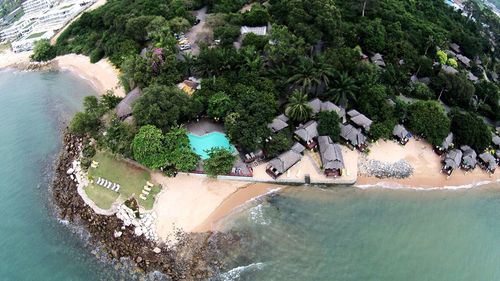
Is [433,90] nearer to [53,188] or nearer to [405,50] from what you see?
[405,50]

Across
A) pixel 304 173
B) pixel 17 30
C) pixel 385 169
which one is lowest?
pixel 17 30

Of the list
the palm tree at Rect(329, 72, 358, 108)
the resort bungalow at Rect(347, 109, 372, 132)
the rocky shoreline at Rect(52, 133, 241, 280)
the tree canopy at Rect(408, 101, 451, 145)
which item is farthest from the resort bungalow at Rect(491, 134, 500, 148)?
the rocky shoreline at Rect(52, 133, 241, 280)

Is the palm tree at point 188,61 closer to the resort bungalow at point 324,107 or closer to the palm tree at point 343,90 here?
the resort bungalow at point 324,107

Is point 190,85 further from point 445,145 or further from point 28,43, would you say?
point 28,43

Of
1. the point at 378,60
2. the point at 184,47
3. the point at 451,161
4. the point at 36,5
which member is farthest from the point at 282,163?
the point at 36,5

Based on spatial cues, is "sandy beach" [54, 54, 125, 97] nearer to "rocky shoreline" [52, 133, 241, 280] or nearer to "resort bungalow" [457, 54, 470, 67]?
"rocky shoreline" [52, 133, 241, 280]
